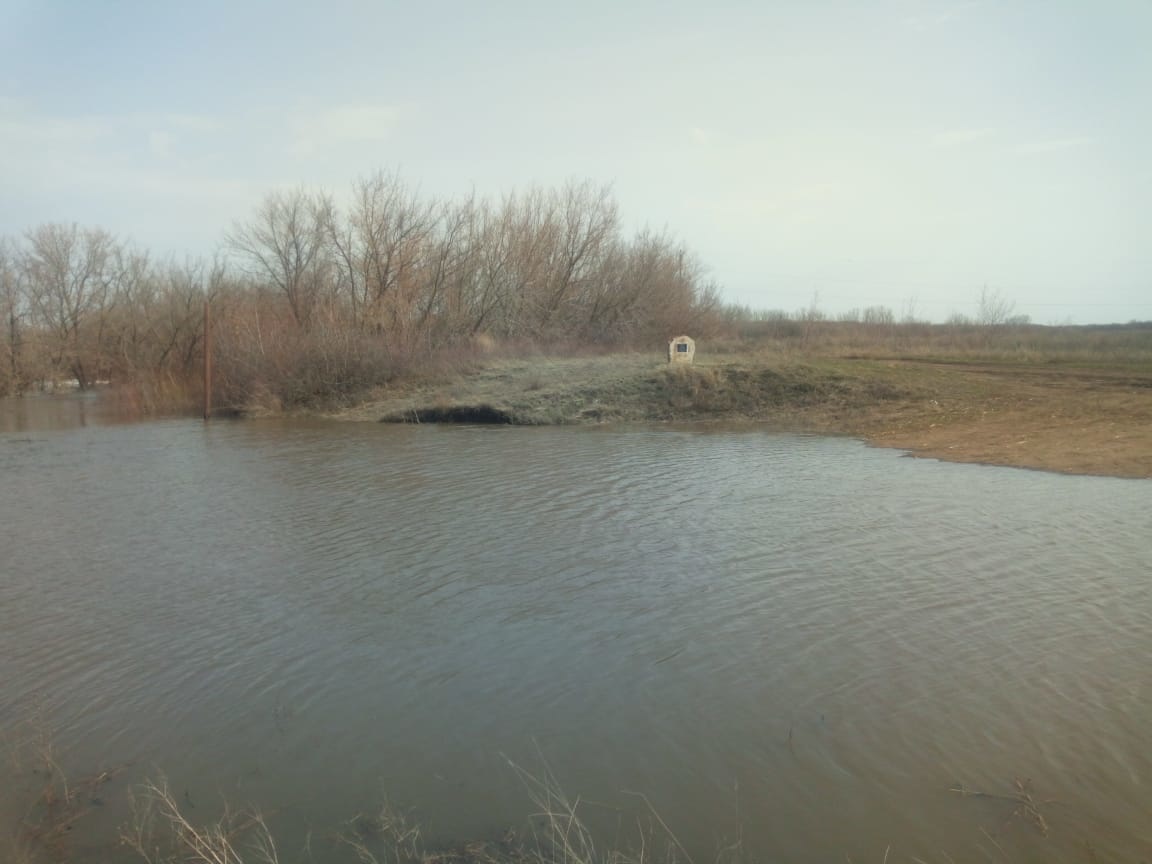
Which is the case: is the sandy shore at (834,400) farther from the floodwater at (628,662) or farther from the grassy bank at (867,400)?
the floodwater at (628,662)

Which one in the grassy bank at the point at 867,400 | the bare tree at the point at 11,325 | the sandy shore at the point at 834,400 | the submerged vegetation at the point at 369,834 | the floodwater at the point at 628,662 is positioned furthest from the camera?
the bare tree at the point at 11,325

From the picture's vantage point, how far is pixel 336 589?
7.82 m

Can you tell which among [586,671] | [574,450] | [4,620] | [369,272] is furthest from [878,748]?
[369,272]

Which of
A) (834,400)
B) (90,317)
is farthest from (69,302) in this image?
(834,400)

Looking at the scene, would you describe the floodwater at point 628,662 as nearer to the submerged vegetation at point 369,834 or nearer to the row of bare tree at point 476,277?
the submerged vegetation at point 369,834

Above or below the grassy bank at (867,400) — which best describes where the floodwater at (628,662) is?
below

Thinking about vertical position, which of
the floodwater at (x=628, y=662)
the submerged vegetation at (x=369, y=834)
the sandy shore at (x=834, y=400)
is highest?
the sandy shore at (x=834, y=400)

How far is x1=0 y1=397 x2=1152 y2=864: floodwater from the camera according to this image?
4230 mm

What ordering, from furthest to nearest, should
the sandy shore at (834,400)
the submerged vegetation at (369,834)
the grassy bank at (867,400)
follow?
the sandy shore at (834,400), the grassy bank at (867,400), the submerged vegetation at (369,834)

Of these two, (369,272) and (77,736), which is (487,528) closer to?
(77,736)

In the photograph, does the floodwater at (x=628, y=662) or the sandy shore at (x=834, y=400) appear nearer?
the floodwater at (x=628, y=662)

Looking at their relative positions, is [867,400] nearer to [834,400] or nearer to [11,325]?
[834,400]

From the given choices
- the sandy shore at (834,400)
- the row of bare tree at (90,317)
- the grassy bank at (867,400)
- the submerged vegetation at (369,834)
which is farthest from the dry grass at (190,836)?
the row of bare tree at (90,317)

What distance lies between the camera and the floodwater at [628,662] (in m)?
4.23
